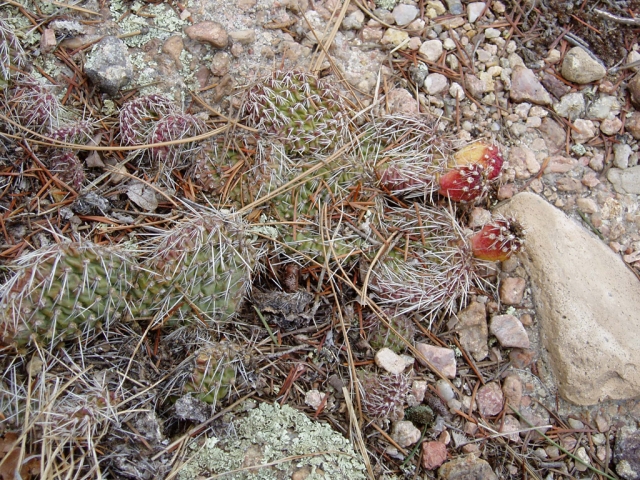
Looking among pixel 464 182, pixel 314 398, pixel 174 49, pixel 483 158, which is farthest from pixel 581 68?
pixel 314 398

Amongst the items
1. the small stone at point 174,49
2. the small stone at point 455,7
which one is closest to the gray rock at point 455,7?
the small stone at point 455,7

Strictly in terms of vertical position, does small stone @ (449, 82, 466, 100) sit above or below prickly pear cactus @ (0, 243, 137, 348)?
above

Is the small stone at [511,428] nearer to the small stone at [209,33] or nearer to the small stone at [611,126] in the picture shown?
the small stone at [611,126]

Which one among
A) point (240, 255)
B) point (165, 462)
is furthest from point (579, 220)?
point (165, 462)

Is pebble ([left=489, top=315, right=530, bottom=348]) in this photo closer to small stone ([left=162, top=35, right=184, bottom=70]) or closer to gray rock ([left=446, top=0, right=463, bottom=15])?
gray rock ([left=446, top=0, right=463, bottom=15])

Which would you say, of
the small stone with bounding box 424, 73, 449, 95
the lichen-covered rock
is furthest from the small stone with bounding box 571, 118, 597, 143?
the lichen-covered rock

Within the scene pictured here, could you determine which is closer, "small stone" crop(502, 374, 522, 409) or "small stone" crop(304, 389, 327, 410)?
"small stone" crop(304, 389, 327, 410)

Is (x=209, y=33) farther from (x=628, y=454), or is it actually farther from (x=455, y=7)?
(x=628, y=454)
